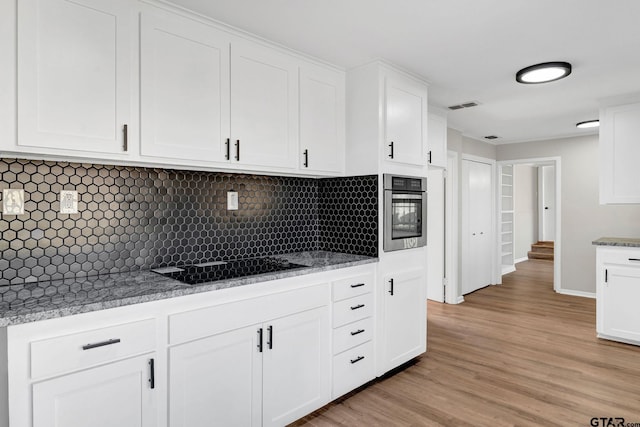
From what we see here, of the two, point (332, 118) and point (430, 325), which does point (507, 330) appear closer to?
point (430, 325)

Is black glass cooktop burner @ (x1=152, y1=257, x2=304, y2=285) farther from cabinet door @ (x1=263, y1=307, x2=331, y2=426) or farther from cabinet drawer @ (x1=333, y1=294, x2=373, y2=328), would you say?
cabinet drawer @ (x1=333, y1=294, x2=373, y2=328)

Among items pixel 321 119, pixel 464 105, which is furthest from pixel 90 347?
pixel 464 105

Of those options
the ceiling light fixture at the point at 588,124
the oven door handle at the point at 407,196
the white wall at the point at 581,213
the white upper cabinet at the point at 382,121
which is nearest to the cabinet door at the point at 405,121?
the white upper cabinet at the point at 382,121

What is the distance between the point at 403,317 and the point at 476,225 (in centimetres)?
334

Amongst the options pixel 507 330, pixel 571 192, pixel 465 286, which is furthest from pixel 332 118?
pixel 571 192

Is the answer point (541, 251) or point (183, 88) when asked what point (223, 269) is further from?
point (541, 251)

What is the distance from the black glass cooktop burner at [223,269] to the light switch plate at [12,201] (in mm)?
739

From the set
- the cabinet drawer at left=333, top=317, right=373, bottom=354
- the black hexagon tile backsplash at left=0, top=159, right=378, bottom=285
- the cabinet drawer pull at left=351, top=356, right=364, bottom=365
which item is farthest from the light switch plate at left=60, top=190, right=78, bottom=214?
the cabinet drawer pull at left=351, top=356, right=364, bottom=365

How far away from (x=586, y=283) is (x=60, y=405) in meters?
6.44

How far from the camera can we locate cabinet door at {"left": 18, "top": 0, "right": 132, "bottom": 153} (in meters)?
1.57

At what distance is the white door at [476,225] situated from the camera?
5488mm

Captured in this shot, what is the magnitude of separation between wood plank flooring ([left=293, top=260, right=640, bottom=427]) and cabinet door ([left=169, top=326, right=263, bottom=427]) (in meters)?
0.56

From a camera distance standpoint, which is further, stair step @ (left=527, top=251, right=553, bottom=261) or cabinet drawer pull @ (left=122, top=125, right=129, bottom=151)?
stair step @ (left=527, top=251, right=553, bottom=261)

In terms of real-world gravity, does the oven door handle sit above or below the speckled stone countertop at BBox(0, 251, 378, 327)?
above
